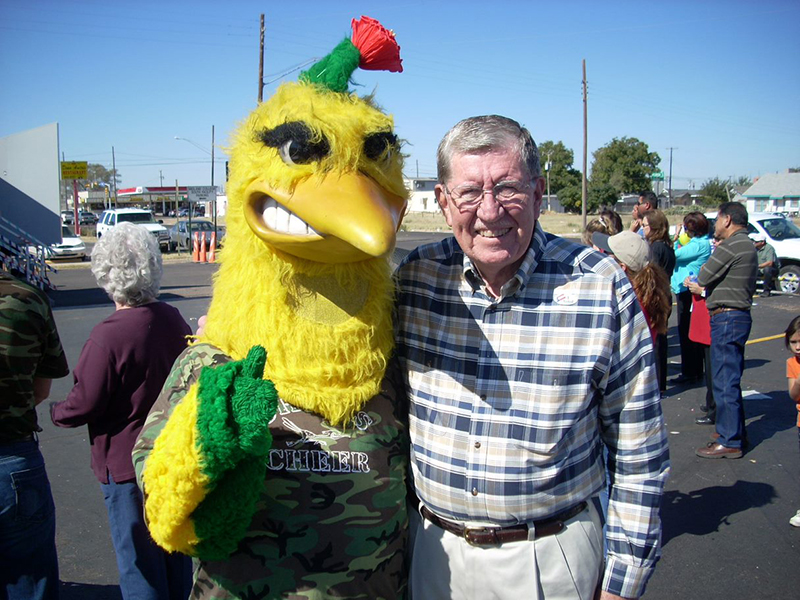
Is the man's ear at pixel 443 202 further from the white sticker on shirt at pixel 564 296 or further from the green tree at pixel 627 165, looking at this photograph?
the green tree at pixel 627 165

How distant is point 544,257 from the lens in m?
1.87

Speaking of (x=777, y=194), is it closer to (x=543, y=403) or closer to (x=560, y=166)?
(x=560, y=166)

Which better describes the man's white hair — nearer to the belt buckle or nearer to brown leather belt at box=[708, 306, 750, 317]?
the belt buckle

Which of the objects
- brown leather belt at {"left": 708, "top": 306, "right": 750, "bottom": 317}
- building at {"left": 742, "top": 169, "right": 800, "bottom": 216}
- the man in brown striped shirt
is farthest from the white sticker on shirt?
building at {"left": 742, "top": 169, "right": 800, "bottom": 216}

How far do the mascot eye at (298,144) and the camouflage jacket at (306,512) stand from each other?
22.0 inches

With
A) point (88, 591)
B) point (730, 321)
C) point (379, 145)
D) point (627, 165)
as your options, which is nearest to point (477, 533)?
point (379, 145)

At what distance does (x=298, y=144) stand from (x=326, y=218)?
0.80 feet

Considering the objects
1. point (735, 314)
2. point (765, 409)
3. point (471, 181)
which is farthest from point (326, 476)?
point (765, 409)

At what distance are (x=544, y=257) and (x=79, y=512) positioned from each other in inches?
143

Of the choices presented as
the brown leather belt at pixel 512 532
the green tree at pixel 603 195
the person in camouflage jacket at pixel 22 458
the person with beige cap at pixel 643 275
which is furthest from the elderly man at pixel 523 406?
the green tree at pixel 603 195

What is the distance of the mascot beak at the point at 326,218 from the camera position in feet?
4.96

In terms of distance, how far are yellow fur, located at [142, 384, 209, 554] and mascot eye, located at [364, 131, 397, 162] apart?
0.78 metres

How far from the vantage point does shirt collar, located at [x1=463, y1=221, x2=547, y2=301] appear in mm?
1813

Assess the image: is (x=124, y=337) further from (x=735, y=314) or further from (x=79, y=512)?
(x=735, y=314)
